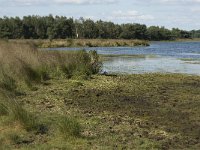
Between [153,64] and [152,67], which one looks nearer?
[152,67]

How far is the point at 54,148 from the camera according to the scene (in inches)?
316

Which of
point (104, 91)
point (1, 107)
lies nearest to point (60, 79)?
point (104, 91)

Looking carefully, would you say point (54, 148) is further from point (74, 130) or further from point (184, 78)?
point (184, 78)

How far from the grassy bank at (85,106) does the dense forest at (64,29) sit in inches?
2848

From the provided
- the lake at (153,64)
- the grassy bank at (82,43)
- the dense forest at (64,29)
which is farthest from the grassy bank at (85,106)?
the dense forest at (64,29)

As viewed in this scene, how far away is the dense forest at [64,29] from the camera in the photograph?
98.8 metres

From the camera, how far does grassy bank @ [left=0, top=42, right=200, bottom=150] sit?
866 cm

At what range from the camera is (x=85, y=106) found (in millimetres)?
12797

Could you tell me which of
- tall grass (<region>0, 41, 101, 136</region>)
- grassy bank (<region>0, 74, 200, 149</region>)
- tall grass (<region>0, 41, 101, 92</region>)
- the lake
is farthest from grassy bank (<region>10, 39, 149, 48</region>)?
grassy bank (<region>0, 74, 200, 149</region>)

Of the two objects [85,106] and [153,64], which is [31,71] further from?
[153,64]

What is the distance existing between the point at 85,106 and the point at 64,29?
309 feet

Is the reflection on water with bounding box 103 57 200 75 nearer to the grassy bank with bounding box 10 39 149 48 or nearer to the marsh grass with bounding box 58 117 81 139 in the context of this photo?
the marsh grass with bounding box 58 117 81 139

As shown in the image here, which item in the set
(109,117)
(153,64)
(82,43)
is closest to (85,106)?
(109,117)

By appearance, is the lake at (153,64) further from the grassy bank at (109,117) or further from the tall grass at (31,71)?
the grassy bank at (109,117)
